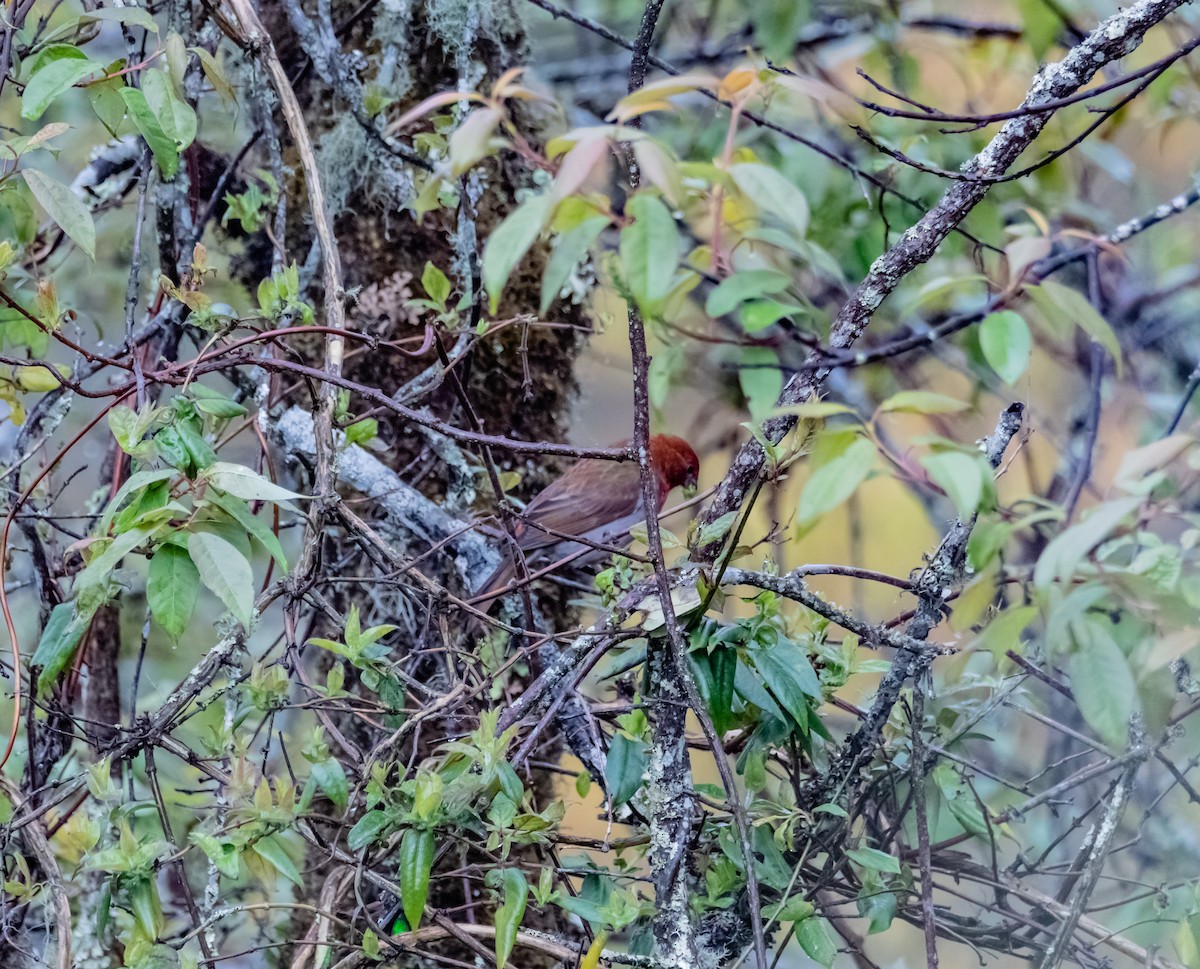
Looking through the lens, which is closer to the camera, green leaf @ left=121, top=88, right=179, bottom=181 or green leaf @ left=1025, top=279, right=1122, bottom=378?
green leaf @ left=1025, top=279, right=1122, bottom=378

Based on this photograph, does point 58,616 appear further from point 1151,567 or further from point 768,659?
point 1151,567

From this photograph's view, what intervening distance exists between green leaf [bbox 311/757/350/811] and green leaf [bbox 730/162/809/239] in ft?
3.59

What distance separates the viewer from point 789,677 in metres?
1.67

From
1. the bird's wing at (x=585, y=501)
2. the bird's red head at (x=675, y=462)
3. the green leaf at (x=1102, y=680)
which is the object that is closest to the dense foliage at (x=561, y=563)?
the green leaf at (x=1102, y=680)

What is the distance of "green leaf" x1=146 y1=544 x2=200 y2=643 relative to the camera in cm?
149

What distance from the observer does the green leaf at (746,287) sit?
3.59 feet

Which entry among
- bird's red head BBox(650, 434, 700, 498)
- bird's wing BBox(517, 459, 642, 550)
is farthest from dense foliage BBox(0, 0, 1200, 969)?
bird's red head BBox(650, 434, 700, 498)

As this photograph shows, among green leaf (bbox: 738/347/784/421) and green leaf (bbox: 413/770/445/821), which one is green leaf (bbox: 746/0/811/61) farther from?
green leaf (bbox: 413/770/445/821)

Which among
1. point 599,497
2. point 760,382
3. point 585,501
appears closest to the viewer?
point 760,382

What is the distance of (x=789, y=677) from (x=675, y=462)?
7.68 ft

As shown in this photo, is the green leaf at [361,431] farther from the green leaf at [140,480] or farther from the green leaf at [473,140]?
the green leaf at [473,140]

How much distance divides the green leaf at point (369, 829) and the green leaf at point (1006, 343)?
104 cm

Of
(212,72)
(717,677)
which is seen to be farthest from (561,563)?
(212,72)

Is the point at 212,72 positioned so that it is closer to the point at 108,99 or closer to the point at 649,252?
the point at 108,99
